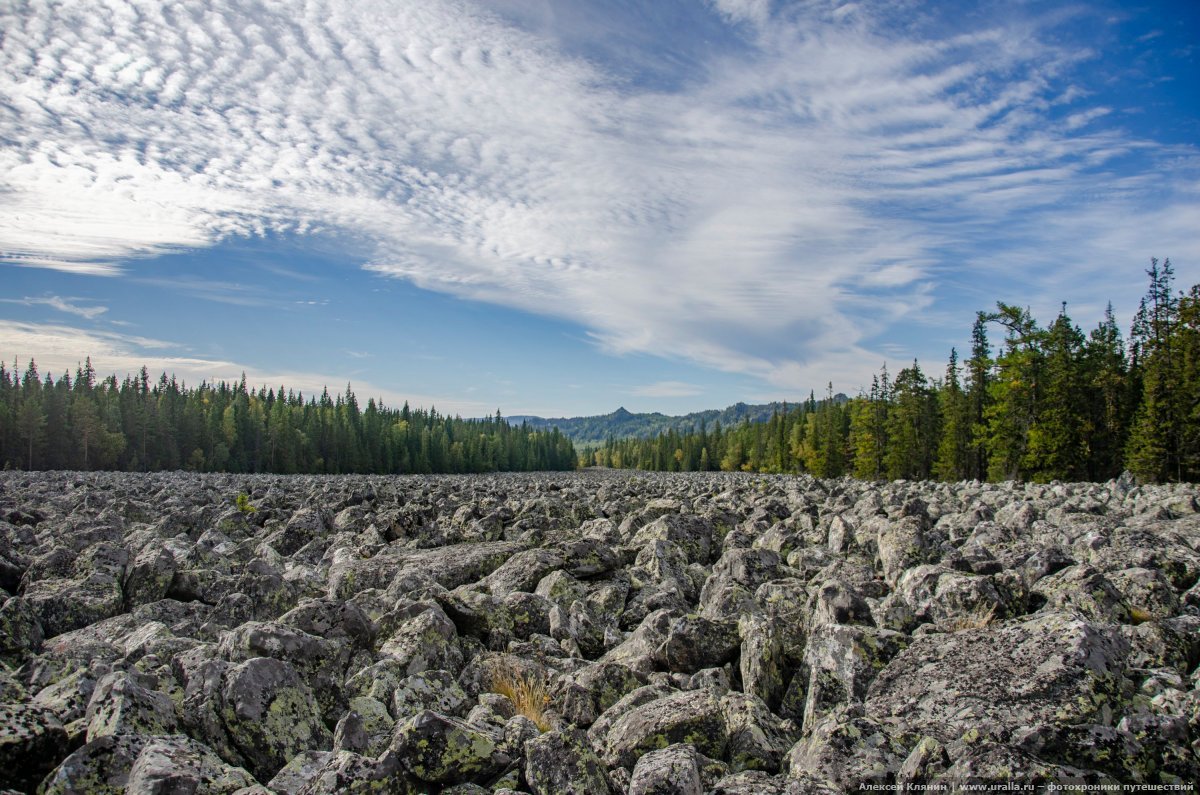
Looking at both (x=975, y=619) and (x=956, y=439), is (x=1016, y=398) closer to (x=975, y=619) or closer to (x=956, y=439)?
(x=956, y=439)

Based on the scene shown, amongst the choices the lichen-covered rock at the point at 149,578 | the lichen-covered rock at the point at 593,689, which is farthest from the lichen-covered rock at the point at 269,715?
the lichen-covered rock at the point at 149,578

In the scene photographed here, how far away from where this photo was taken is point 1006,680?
A: 5730 millimetres

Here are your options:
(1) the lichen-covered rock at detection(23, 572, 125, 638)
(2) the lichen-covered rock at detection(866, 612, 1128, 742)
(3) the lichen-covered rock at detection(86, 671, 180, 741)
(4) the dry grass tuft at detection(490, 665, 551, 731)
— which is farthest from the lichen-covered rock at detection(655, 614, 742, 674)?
(1) the lichen-covered rock at detection(23, 572, 125, 638)

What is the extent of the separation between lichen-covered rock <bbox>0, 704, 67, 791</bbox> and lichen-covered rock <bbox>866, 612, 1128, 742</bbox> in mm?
6278

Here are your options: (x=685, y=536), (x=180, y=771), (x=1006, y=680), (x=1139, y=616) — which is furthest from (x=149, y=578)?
(x=1139, y=616)

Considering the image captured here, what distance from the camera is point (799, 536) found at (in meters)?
14.2

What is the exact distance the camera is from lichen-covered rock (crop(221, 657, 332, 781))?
17.0 feet

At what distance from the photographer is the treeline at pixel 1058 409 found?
47000 mm

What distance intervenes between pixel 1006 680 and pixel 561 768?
13.4ft

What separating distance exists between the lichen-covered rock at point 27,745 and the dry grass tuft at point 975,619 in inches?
329

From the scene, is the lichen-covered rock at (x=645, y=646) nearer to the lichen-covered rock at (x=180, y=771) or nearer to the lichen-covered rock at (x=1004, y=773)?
the lichen-covered rock at (x=1004, y=773)

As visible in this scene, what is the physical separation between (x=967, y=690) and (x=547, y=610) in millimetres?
5442

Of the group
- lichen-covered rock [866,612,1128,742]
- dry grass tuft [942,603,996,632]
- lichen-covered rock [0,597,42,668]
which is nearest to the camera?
lichen-covered rock [866,612,1128,742]

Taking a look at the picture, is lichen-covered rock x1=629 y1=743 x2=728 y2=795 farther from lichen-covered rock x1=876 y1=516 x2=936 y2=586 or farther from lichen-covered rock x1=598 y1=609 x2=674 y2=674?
lichen-covered rock x1=876 y1=516 x2=936 y2=586
